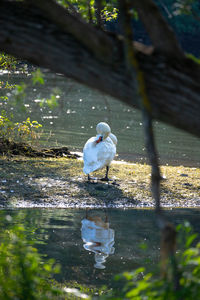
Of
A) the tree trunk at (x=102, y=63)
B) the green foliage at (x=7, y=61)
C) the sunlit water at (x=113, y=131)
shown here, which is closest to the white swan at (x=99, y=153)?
the sunlit water at (x=113, y=131)

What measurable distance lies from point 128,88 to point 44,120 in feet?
55.1

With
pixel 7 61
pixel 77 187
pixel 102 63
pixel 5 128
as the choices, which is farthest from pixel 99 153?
pixel 102 63

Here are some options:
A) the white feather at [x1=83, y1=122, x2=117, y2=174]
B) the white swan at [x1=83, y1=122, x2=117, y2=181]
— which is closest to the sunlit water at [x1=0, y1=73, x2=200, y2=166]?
the white swan at [x1=83, y1=122, x2=117, y2=181]

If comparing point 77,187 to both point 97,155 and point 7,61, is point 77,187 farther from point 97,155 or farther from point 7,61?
point 7,61

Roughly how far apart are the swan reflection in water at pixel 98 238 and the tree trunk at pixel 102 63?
3.48 meters

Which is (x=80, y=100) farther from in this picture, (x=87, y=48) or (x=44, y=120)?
(x=87, y=48)

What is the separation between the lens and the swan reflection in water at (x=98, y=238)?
21.1 ft

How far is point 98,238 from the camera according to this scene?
282 inches

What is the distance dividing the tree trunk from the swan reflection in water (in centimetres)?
348

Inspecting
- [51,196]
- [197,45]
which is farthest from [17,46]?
[197,45]

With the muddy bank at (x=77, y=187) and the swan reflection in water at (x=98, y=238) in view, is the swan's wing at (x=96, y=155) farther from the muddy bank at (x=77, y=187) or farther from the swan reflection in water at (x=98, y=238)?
the swan reflection in water at (x=98, y=238)

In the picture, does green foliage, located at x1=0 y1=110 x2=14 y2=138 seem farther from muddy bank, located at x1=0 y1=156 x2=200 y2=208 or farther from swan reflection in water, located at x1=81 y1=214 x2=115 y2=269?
swan reflection in water, located at x1=81 y1=214 x2=115 y2=269

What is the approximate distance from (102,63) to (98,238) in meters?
4.53

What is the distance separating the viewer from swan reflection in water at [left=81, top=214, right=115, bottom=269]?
6429 millimetres
